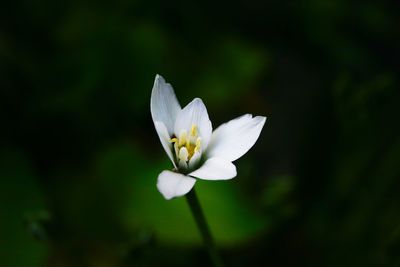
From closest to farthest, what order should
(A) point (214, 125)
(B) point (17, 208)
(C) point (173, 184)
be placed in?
1. (C) point (173, 184)
2. (B) point (17, 208)
3. (A) point (214, 125)

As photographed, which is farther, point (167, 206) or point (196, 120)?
point (167, 206)

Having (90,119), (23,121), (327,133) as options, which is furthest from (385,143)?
(23,121)

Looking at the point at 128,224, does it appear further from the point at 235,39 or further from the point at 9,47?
the point at 235,39

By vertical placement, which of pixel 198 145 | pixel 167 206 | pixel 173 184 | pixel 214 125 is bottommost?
pixel 173 184

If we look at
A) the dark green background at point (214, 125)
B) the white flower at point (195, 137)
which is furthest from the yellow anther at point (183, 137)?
the dark green background at point (214, 125)

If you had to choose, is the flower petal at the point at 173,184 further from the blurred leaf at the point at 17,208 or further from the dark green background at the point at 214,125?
the blurred leaf at the point at 17,208

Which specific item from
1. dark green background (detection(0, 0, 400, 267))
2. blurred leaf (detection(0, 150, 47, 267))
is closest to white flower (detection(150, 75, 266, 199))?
dark green background (detection(0, 0, 400, 267))

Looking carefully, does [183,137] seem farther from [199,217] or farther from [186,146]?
[199,217]

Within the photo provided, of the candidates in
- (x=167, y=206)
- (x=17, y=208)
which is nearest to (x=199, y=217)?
(x=167, y=206)
